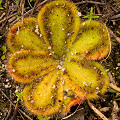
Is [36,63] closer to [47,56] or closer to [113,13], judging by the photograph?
[47,56]

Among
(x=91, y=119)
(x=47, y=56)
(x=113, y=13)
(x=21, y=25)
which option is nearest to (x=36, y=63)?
(x=47, y=56)

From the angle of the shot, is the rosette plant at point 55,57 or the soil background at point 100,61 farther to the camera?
the soil background at point 100,61

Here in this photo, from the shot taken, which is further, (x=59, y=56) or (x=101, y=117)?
(x=59, y=56)

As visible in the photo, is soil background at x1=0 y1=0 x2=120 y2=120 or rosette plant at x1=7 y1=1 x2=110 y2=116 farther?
soil background at x1=0 y1=0 x2=120 y2=120
